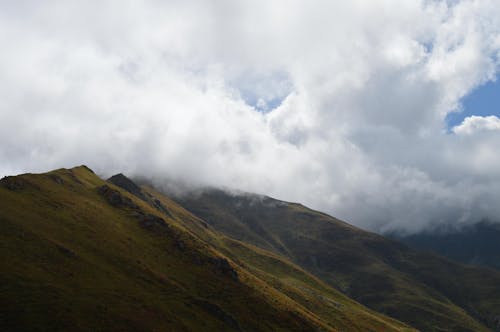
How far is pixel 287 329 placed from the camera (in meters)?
106

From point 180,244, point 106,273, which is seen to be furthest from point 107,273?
point 180,244

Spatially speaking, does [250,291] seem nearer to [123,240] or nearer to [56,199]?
[123,240]

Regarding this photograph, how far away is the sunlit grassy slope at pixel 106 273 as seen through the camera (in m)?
70.2

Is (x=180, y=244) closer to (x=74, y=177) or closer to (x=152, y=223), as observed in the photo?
(x=152, y=223)

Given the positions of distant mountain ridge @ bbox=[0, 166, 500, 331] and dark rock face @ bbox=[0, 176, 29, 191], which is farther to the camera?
dark rock face @ bbox=[0, 176, 29, 191]

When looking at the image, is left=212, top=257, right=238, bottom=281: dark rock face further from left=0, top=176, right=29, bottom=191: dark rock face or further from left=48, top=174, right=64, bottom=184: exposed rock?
left=48, top=174, right=64, bottom=184: exposed rock

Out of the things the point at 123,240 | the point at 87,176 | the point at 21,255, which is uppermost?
the point at 87,176

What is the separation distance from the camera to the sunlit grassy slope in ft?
230

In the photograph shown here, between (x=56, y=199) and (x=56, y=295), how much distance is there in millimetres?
55860

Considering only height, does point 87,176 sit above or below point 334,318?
above

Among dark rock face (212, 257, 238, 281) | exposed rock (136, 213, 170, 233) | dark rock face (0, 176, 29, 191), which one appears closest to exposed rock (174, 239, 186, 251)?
exposed rock (136, 213, 170, 233)

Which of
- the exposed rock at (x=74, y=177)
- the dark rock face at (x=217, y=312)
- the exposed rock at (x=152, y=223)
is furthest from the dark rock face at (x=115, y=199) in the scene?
the dark rock face at (x=217, y=312)

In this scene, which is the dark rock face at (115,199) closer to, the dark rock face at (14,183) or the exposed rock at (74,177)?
the exposed rock at (74,177)

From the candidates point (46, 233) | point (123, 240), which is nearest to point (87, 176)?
point (123, 240)
